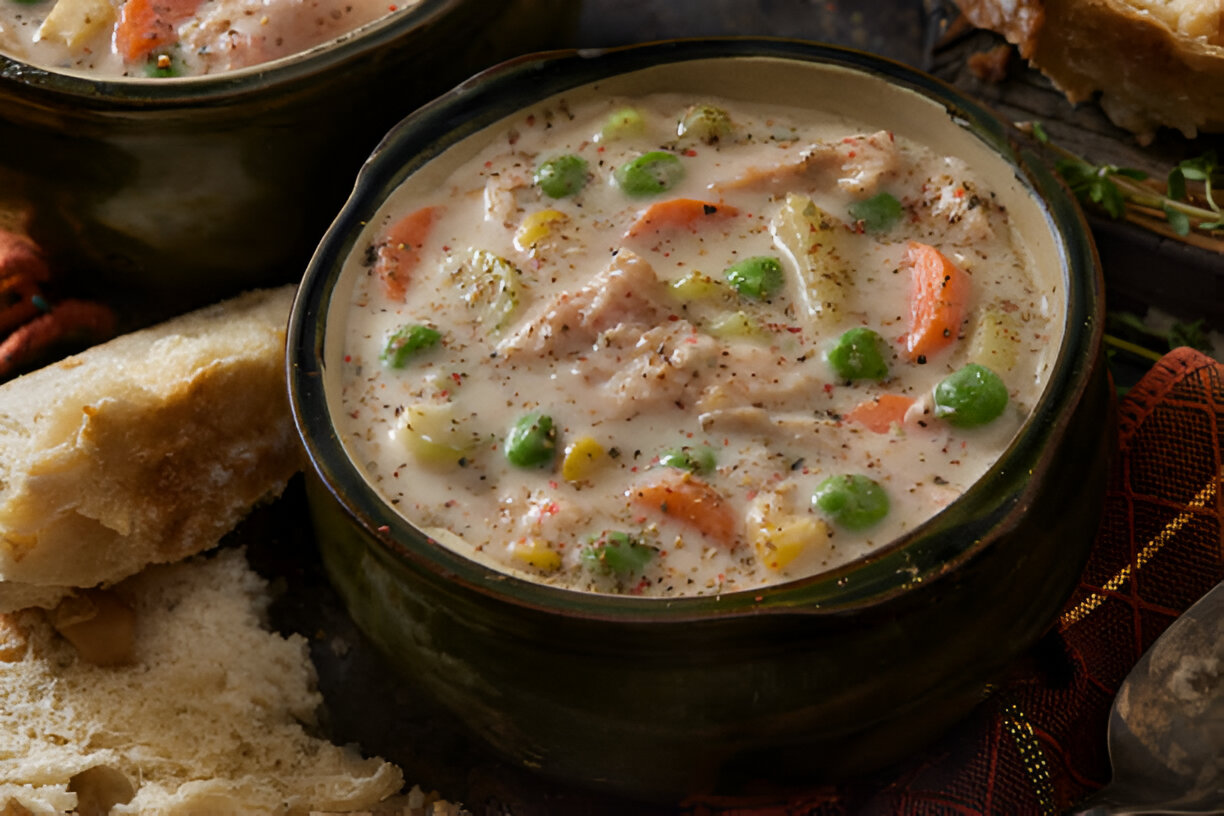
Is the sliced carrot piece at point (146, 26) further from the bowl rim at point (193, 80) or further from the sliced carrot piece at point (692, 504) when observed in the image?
the sliced carrot piece at point (692, 504)

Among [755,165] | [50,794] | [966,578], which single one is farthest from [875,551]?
[50,794]

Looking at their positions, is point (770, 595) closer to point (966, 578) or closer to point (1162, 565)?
point (966, 578)

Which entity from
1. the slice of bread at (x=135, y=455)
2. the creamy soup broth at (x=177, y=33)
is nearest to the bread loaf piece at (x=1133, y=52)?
the creamy soup broth at (x=177, y=33)

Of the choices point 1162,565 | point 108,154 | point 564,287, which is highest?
point 108,154

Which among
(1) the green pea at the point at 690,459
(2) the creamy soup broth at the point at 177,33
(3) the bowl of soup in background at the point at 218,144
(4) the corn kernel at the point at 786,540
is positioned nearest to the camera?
(4) the corn kernel at the point at 786,540

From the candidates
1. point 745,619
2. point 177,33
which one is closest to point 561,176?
point 177,33

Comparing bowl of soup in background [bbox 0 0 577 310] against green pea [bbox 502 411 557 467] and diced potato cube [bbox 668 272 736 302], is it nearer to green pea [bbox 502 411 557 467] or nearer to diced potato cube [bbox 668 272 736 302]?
diced potato cube [bbox 668 272 736 302]
